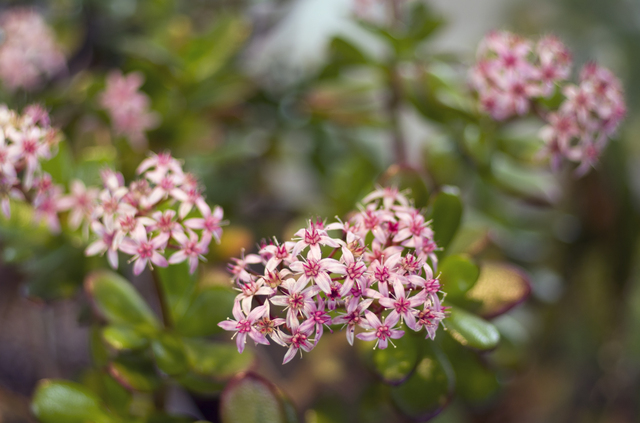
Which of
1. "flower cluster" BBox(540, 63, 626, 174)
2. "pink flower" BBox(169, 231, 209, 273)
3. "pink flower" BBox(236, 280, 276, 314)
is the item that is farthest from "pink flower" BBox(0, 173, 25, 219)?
"flower cluster" BBox(540, 63, 626, 174)

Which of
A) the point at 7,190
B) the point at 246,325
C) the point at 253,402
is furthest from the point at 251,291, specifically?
the point at 7,190

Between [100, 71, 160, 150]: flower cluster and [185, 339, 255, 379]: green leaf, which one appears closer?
[185, 339, 255, 379]: green leaf

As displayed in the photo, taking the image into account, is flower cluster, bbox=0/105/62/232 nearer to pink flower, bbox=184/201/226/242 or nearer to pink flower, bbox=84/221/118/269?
pink flower, bbox=84/221/118/269

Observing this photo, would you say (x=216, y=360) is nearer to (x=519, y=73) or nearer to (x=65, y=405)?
(x=65, y=405)

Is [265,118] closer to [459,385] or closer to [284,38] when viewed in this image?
[284,38]

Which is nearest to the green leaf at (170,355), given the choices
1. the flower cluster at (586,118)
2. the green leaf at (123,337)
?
the green leaf at (123,337)
